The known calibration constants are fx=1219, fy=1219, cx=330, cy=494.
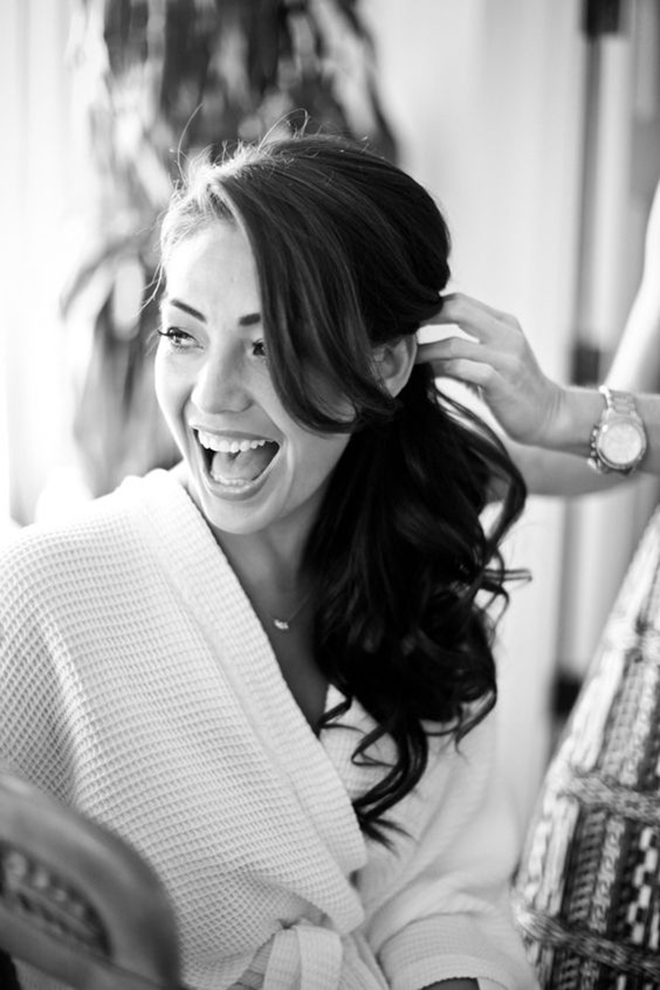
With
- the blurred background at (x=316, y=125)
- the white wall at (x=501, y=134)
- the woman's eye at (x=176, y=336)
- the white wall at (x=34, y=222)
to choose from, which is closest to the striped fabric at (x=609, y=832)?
the blurred background at (x=316, y=125)

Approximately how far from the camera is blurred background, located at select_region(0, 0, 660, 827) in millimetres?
1954

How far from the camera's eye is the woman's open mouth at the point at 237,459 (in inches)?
47.3

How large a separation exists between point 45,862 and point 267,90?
1653 mm

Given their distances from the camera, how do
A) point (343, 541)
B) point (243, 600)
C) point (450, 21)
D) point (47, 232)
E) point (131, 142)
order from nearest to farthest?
1. point (243, 600)
2. point (343, 541)
3. point (131, 142)
4. point (47, 232)
5. point (450, 21)

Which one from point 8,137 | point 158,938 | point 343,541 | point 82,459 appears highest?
point 8,137

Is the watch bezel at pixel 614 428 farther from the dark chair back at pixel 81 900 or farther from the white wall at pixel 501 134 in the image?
the dark chair back at pixel 81 900

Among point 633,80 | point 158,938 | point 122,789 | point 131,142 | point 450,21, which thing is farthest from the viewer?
point 633,80

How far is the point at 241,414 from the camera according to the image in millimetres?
1176

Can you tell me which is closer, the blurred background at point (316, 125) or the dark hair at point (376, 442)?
the dark hair at point (376, 442)

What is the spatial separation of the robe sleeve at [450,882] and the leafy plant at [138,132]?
0.80 m

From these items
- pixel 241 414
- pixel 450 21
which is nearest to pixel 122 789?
pixel 241 414

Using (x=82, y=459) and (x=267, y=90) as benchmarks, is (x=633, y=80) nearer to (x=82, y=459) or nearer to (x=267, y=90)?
(x=267, y=90)

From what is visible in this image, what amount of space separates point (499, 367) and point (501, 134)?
119 centimetres

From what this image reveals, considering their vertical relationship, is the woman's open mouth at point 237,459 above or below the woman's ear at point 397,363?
below
